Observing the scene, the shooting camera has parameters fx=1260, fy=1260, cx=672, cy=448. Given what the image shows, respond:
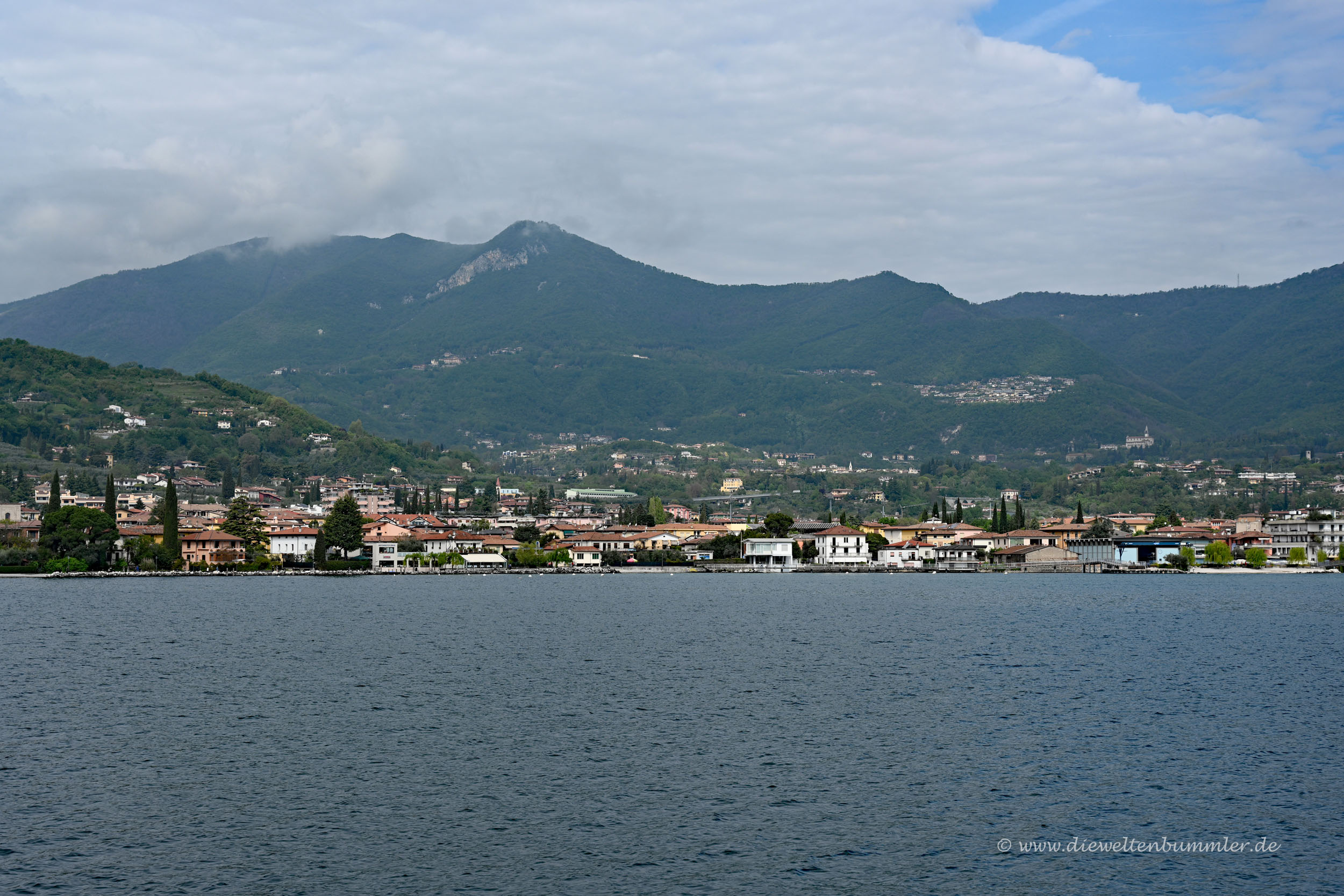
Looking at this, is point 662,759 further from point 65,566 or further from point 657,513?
point 657,513

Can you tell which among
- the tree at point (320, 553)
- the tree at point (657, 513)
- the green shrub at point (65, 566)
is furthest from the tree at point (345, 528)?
the tree at point (657, 513)

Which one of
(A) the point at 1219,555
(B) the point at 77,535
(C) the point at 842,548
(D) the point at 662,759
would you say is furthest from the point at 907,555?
(D) the point at 662,759

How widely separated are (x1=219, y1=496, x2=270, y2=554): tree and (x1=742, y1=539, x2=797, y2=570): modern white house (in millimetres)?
47795

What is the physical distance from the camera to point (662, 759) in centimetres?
2956

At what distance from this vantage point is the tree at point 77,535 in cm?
10794

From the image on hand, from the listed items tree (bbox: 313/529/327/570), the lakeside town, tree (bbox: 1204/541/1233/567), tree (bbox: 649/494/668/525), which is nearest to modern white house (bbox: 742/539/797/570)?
the lakeside town

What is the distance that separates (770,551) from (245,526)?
169 ft

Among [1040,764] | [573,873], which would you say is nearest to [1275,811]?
[1040,764]

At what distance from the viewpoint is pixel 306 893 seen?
20141 mm

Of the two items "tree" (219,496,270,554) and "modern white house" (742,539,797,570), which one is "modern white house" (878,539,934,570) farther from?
"tree" (219,496,270,554)

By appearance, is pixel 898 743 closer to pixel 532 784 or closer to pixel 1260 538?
pixel 532 784

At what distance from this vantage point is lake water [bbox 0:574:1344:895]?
21.6 metres

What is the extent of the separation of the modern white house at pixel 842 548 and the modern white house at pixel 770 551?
12.4 feet

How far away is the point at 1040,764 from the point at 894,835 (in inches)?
282
